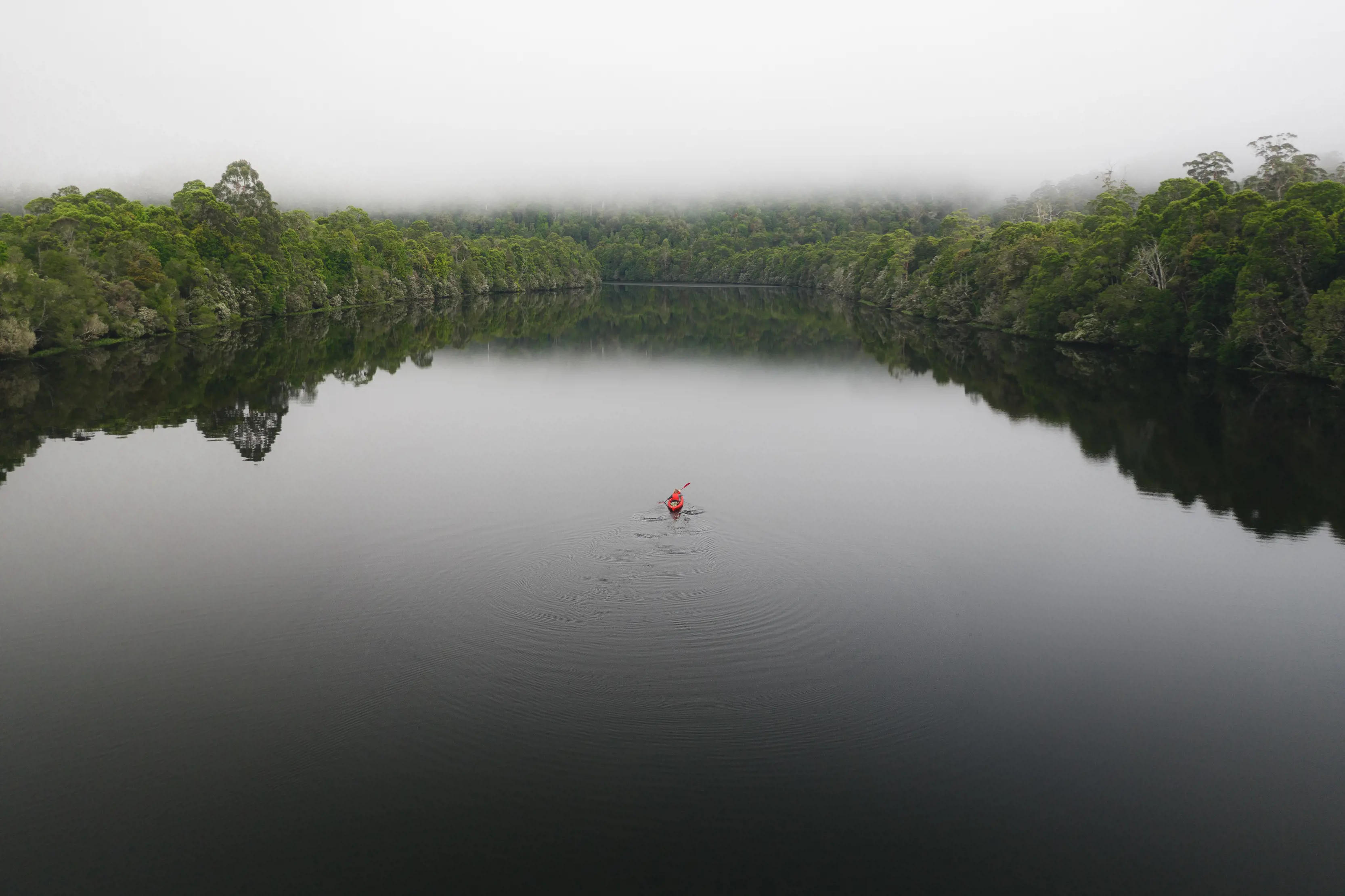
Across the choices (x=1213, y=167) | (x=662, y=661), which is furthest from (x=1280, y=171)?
(x=662, y=661)

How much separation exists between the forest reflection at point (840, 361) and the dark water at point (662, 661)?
55 cm

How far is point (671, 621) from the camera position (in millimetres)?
17688

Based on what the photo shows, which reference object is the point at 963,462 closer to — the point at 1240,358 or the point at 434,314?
the point at 1240,358

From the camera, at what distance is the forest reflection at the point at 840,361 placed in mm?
31469

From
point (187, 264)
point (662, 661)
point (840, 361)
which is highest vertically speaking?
point (187, 264)

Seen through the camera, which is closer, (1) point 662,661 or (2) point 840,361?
(1) point 662,661

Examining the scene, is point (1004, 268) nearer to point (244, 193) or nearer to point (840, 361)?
point (840, 361)

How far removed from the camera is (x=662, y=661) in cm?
1603

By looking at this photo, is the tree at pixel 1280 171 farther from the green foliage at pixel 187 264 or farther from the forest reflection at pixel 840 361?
the green foliage at pixel 187 264

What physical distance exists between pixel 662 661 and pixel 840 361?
166 feet

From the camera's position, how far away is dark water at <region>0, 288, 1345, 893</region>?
448 inches

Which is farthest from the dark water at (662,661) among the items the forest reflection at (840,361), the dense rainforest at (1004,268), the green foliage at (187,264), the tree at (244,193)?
the tree at (244,193)

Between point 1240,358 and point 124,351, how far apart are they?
74.3 meters

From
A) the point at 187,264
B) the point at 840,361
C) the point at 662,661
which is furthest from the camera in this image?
the point at 187,264
